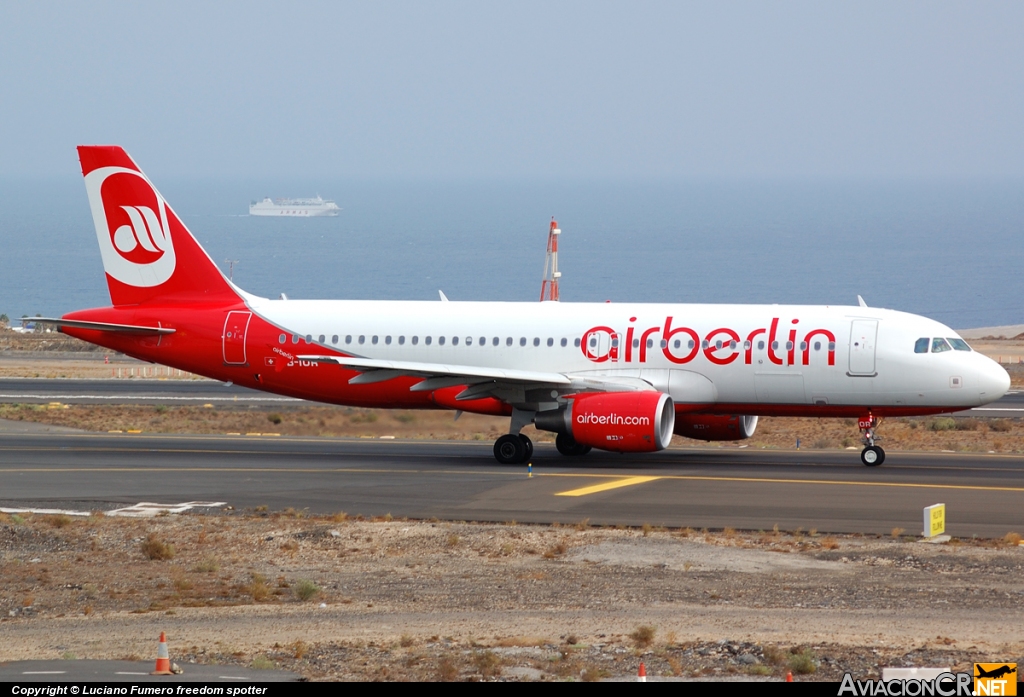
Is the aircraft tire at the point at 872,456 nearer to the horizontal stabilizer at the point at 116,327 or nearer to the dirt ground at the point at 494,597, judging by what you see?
the dirt ground at the point at 494,597

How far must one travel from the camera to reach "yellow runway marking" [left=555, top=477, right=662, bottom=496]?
91.9 feet

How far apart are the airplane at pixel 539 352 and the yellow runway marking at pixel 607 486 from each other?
134 cm

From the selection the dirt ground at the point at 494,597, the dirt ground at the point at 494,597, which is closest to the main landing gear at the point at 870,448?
the dirt ground at the point at 494,597

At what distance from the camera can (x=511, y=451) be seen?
3334cm

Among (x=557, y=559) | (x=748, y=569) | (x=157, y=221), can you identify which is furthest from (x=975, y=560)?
(x=157, y=221)

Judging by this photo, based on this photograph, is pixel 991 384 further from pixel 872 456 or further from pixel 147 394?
pixel 147 394

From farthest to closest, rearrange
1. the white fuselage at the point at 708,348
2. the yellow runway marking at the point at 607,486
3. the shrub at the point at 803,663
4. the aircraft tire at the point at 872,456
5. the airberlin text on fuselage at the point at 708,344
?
the airberlin text on fuselage at the point at 708,344 → the aircraft tire at the point at 872,456 → the white fuselage at the point at 708,348 → the yellow runway marking at the point at 607,486 → the shrub at the point at 803,663

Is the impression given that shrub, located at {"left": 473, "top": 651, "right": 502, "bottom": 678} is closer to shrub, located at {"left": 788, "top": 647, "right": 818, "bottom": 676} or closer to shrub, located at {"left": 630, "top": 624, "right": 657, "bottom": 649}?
shrub, located at {"left": 630, "top": 624, "right": 657, "bottom": 649}

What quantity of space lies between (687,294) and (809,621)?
17016 centimetres

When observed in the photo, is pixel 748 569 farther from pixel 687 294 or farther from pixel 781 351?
pixel 687 294

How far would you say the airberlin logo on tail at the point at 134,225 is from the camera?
121 feet

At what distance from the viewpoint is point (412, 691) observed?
1260 centimetres

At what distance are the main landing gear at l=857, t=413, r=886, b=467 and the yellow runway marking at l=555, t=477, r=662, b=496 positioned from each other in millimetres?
5735

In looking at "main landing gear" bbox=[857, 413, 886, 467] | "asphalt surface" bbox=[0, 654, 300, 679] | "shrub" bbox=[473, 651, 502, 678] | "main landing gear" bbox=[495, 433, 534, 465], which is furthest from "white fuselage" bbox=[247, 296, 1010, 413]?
"asphalt surface" bbox=[0, 654, 300, 679]
